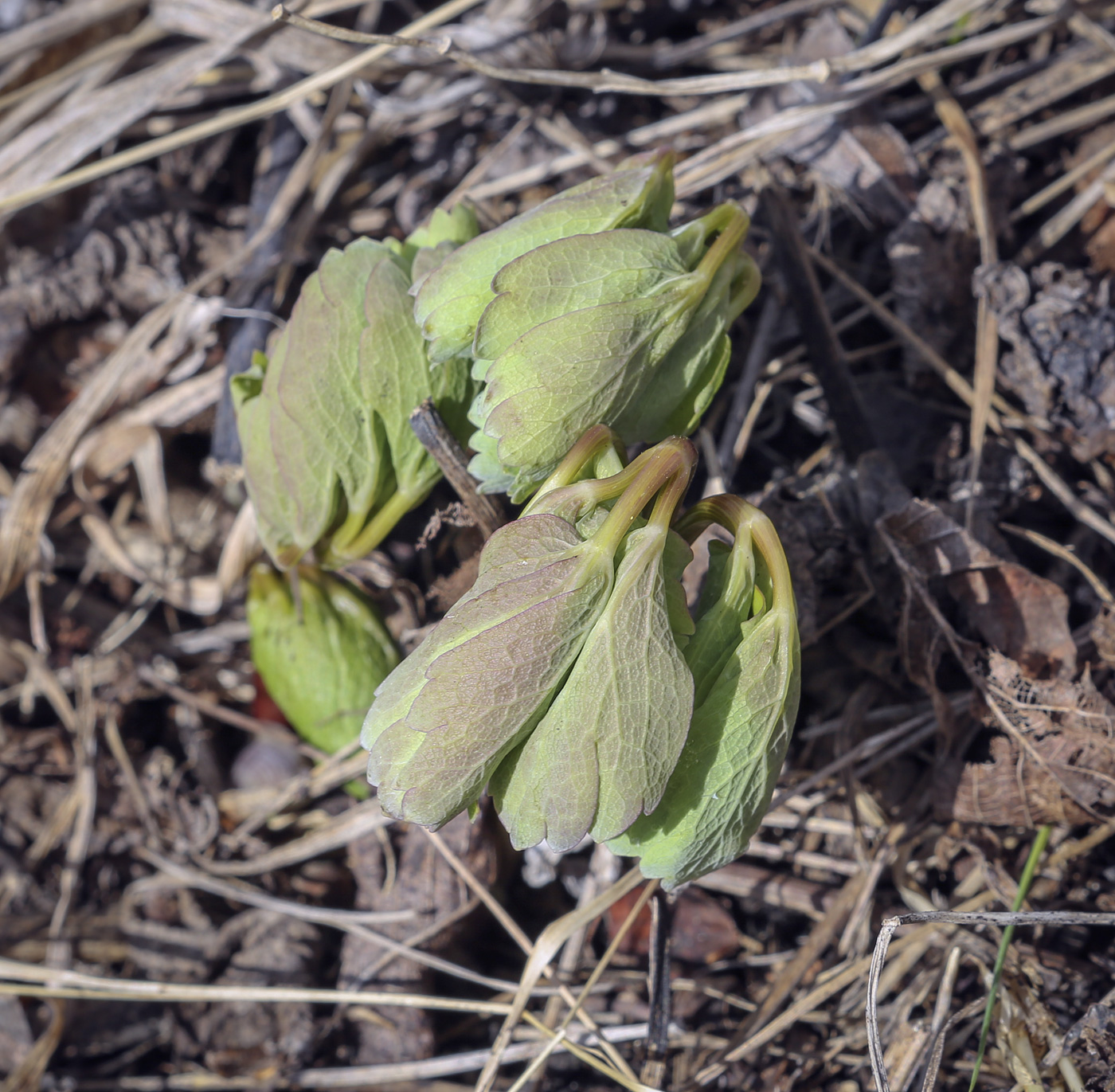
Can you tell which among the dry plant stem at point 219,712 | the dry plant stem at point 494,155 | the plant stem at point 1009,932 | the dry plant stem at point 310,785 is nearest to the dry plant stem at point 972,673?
the plant stem at point 1009,932

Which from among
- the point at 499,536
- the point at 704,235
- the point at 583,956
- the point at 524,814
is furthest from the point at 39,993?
the point at 704,235

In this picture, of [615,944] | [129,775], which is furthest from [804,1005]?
[129,775]

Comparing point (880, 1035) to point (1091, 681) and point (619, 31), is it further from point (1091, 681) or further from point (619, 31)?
point (619, 31)

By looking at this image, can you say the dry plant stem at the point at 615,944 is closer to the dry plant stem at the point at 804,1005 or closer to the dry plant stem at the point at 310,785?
the dry plant stem at the point at 804,1005

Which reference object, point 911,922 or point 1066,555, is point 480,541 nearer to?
point 911,922

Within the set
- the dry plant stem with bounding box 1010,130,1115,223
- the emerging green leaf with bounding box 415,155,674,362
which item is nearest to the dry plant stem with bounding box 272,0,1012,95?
the dry plant stem with bounding box 1010,130,1115,223

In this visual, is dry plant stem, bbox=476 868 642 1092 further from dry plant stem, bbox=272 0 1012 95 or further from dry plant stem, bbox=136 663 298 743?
dry plant stem, bbox=272 0 1012 95

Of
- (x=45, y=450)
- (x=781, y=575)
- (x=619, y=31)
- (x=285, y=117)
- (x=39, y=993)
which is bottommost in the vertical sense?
A: (x=39, y=993)
